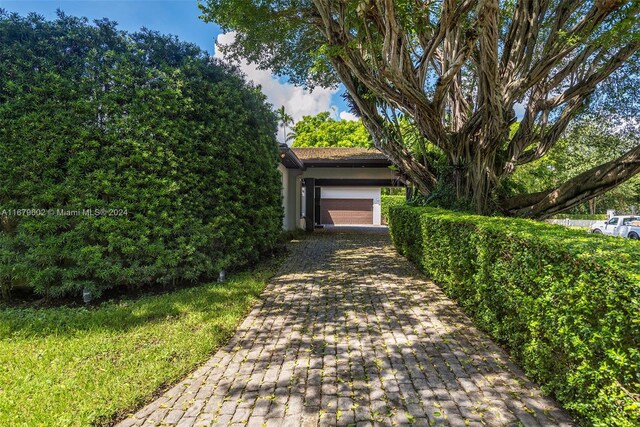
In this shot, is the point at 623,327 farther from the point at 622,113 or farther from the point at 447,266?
the point at 622,113

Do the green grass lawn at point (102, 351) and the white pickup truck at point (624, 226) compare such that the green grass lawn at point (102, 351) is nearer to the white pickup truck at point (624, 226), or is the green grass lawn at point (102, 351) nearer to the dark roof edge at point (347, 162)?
the dark roof edge at point (347, 162)

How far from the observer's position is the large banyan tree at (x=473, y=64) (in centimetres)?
553

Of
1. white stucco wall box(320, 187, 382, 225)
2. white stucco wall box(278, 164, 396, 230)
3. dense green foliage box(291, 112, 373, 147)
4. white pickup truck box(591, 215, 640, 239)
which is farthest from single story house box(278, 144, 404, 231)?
dense green foliage box(291, 112, 373, 147)

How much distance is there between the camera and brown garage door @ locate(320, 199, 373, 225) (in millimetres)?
24109

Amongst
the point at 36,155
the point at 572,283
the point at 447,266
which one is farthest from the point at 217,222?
the point at 572,283

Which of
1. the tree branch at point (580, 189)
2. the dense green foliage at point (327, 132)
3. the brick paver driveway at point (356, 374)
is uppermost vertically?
Answer: the dense green foliage at point (327, 132)

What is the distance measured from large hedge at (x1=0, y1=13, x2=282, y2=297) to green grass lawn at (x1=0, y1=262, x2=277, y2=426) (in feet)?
2.23

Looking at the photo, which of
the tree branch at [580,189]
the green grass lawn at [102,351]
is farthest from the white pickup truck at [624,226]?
the green grass lawn at [102,351]

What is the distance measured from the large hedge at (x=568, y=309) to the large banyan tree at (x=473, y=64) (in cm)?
336

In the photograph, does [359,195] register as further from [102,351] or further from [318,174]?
[102,351]

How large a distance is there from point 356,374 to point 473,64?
706cm

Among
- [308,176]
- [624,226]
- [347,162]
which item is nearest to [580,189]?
[347,162]

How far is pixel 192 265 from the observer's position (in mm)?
5625

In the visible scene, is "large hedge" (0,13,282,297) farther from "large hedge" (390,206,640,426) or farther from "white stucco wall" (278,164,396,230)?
"white stucco wall" (278,164,396,230)
